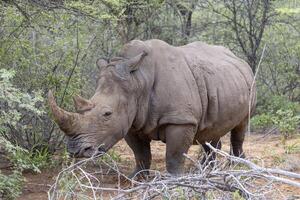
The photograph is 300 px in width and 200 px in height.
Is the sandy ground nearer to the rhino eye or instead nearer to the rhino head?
the rhino head

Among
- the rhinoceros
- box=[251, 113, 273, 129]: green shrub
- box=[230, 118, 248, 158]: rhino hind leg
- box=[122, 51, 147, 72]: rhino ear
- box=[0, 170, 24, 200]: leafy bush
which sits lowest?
box=[251, 113, 273, 129]: green shrub

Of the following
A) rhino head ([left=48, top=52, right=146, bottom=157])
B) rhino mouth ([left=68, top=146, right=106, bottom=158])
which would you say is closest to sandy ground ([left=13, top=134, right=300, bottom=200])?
rhino mouth ([left=68, top=146, right=106, bottom=158])

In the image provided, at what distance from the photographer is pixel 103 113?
20.1ft

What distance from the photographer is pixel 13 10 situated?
771 centimetres

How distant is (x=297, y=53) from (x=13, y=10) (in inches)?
262

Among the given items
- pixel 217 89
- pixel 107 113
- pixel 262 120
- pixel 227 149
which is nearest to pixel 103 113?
pixel 107 113

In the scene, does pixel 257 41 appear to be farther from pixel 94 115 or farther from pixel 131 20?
pixel 94 115

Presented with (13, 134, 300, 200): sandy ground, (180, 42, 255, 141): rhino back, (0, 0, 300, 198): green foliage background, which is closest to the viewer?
(13, 134, 300, 200): sandy ground

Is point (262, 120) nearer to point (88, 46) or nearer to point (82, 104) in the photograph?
point (88, 46)

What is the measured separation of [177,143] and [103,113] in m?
0.95

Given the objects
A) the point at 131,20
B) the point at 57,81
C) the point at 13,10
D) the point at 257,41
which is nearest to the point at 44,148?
the point at 57,81

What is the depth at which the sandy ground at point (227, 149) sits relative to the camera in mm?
6637

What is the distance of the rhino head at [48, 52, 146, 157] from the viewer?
5953 mm

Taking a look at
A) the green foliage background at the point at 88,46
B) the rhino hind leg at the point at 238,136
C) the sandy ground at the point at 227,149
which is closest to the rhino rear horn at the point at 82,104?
the green foliage background at the point at 88,46
